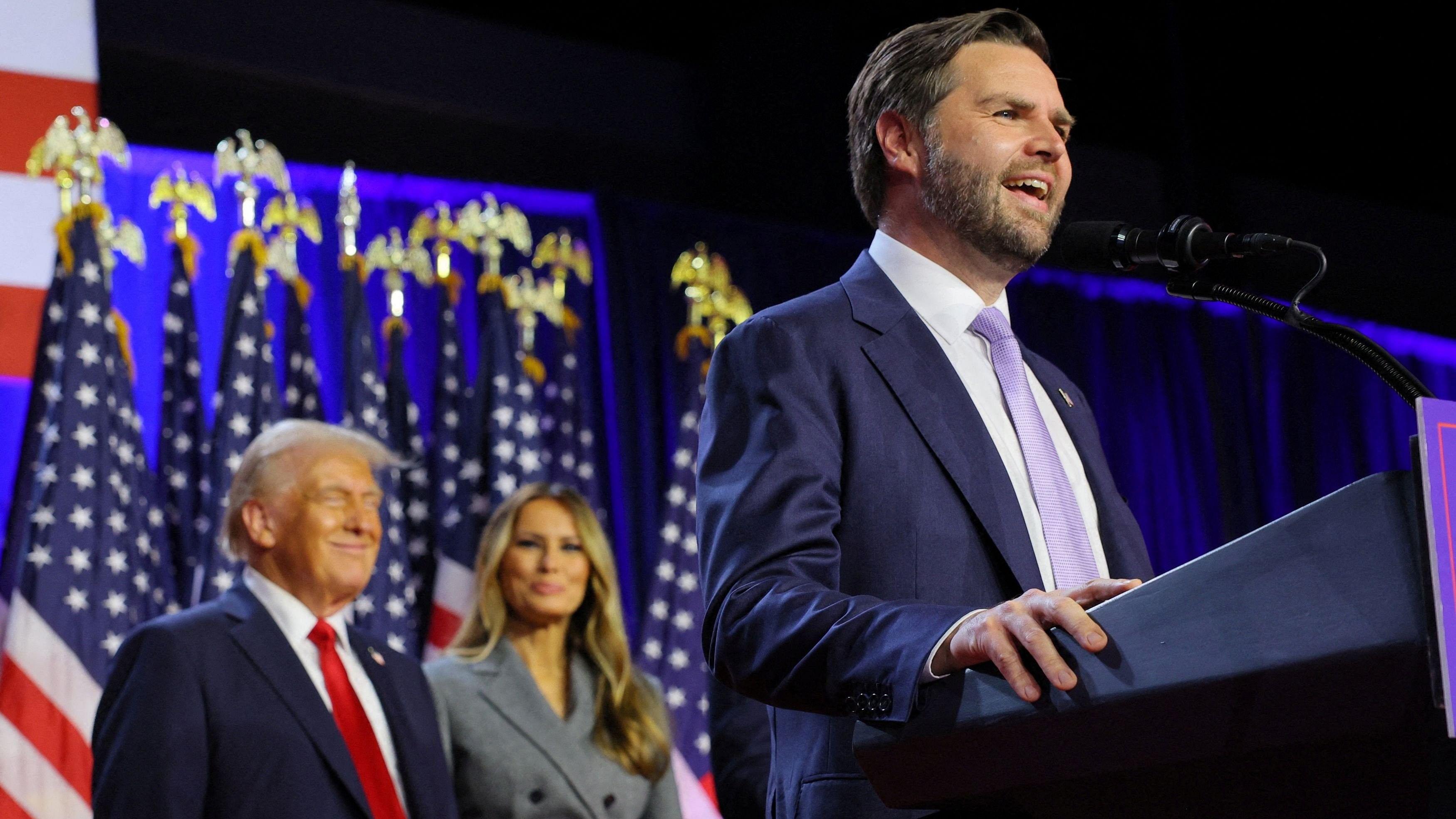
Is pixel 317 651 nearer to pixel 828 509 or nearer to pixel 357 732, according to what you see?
pixel 357 732

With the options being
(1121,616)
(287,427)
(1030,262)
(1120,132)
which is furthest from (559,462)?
(1121,616)

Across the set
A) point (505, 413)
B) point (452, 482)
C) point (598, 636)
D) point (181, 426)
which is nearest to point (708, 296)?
point (505, 413)

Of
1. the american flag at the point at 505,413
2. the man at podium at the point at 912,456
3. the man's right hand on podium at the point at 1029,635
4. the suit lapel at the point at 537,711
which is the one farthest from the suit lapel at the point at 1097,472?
the american flag at the point at 505,413

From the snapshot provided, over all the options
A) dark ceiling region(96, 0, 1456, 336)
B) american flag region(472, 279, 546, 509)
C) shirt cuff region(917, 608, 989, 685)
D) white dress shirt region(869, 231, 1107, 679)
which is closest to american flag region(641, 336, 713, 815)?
american flag region(472, 279, 546, 509)

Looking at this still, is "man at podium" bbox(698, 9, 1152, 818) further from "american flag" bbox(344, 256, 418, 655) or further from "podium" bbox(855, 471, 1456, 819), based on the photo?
"american flag" bbox(344, 256, 418, 655)

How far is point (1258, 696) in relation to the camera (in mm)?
866

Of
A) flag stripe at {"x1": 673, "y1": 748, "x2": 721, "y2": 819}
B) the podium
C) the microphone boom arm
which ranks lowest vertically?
flag stripe at {"x1": 673, "y1": 748, "x2": 721, "y2": 819}

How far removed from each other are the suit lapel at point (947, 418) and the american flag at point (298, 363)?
11.7 feet

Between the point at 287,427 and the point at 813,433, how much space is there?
2424 mm

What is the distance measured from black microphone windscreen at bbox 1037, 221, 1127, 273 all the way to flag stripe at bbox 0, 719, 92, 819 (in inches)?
131

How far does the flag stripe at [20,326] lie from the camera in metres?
4.59

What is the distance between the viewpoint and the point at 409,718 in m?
3.24

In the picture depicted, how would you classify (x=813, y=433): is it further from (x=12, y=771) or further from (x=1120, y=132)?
(x=1120, y=132)

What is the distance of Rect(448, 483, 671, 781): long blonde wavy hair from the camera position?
369 centimetres
